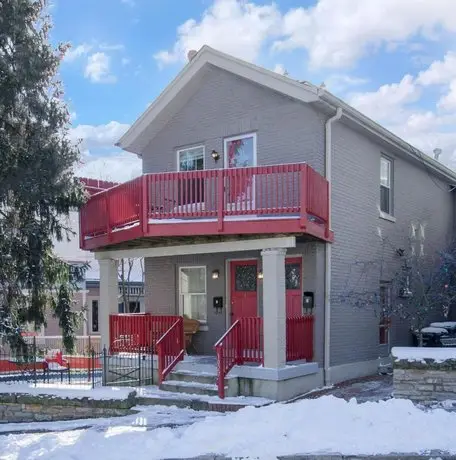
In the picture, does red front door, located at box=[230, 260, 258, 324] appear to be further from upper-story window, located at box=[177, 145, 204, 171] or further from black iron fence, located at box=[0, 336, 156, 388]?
upper-story window, located at box=[177, 145, 204, 171]

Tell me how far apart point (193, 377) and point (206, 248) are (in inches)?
101

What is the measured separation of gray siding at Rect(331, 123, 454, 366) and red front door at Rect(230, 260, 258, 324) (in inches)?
76.0

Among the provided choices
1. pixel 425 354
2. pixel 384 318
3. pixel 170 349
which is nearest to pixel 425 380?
pixel 425 354

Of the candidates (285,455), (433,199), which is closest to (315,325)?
(285,455)

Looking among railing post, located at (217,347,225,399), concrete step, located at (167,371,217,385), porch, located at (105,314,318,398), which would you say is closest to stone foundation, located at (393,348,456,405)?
porch, located at (105,314,318,398)

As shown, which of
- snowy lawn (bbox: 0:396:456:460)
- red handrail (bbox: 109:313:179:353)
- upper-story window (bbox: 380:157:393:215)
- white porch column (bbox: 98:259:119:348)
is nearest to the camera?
snowy lawn (bbox: 0:396:456:460)

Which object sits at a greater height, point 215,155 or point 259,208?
point 215,155

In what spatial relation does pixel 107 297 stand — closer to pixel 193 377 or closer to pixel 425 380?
pixel 193 377

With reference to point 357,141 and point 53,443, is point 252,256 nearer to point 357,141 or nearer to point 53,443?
point 357,141

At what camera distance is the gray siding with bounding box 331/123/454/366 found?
13.3 metres

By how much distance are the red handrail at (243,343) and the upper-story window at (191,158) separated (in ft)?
15.9

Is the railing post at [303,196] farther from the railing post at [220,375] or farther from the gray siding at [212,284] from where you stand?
the railing post at [220,375]

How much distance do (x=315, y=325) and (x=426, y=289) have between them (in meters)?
2.72

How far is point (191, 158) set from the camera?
1527 cm
